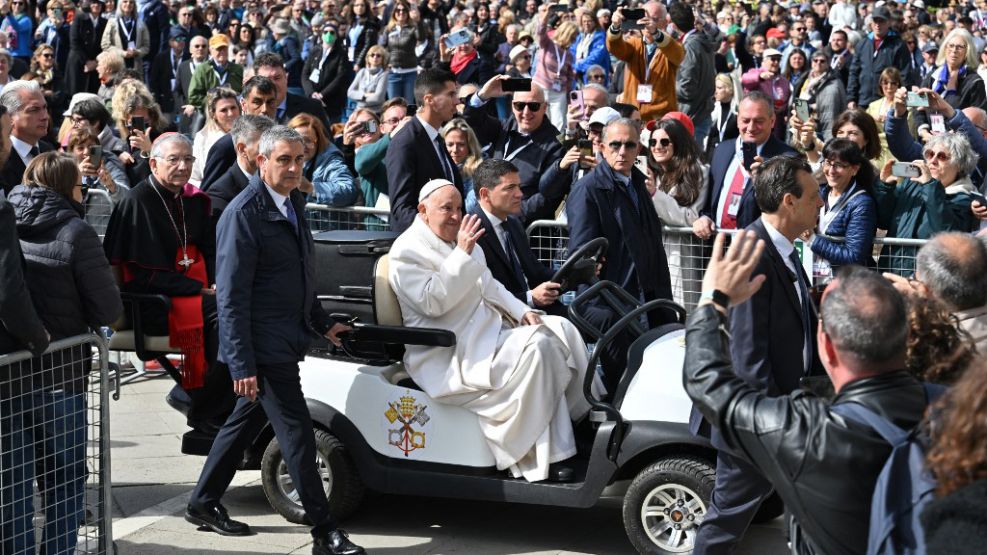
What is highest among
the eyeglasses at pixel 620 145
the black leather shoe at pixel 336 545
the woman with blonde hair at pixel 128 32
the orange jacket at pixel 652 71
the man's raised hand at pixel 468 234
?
the woman with blonde hair at pixel 128 32

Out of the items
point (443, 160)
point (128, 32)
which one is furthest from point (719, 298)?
point (128, 32)

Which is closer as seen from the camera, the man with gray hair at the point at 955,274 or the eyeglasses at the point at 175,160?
the man with gray hair at the point at 955,274

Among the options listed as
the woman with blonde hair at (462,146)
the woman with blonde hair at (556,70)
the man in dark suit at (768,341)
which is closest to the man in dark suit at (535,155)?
the woman with blonde hair at (462,146)

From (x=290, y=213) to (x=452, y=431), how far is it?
4.15 feet

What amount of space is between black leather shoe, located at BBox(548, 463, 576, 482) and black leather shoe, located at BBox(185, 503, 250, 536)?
1556mm

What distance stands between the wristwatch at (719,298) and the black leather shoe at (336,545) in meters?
2.90

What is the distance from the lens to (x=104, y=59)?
1341 cm

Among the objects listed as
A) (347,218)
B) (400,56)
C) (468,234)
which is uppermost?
(400,56)

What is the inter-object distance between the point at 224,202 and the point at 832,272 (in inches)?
140

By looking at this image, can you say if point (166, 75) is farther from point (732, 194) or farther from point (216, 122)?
point (732, 194)

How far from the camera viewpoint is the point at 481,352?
617 cm

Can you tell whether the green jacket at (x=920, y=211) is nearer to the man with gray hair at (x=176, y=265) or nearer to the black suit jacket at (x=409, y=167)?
the black suit jacket at (x=409, y=167)

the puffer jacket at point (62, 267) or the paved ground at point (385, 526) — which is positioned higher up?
the puffer jacket at point (62, 267)

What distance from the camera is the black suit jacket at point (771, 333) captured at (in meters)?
4.96
